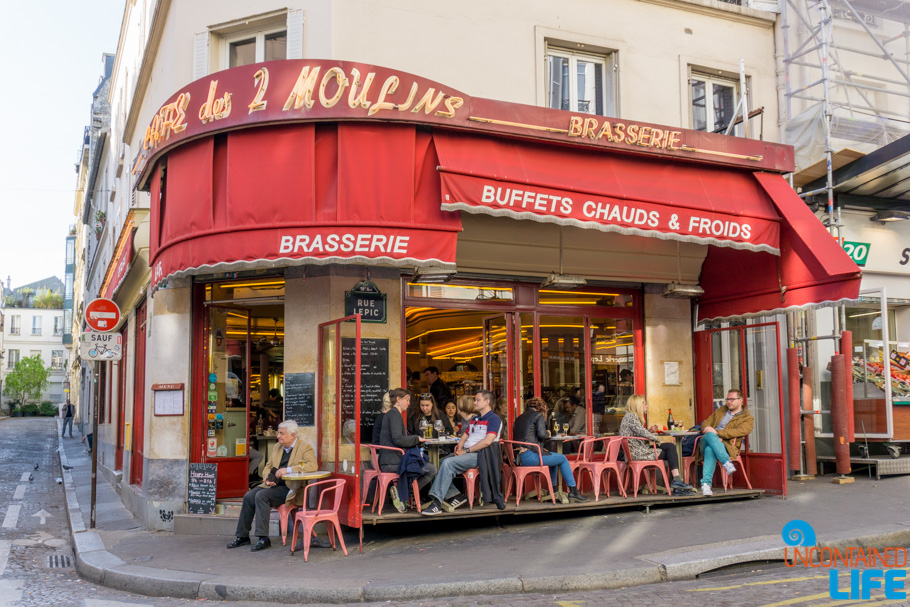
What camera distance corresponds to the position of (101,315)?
10828mm

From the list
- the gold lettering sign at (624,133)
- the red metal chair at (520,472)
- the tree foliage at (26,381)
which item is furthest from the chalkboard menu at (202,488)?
the tree foliage at (26,381)

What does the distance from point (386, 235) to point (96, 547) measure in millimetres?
4995

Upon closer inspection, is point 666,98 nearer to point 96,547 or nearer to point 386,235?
point 386,235

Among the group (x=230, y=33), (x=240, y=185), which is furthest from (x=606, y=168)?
(x=230, y=33)

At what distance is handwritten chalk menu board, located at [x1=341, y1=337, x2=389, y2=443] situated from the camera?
9555 millimetres

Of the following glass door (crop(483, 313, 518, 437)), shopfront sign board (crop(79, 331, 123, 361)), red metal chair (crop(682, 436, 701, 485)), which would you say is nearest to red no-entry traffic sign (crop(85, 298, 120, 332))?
shopfront sign board (crop(79, 331, 123, 361))

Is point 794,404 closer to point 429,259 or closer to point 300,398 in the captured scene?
point 429,259

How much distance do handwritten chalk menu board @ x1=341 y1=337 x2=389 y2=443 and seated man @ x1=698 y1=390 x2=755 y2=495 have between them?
14.2 ft

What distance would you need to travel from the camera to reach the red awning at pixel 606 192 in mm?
8586

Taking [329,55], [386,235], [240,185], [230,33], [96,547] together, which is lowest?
[96,547]

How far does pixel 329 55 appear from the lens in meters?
9.80

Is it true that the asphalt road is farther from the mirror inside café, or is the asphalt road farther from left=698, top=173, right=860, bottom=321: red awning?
left=698, top=173, right=860, bottom=321: red awning

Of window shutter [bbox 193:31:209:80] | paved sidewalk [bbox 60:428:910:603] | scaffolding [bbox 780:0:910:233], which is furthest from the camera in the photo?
scaffolding [bbox 780:0:910:233]

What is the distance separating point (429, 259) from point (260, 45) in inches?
171
